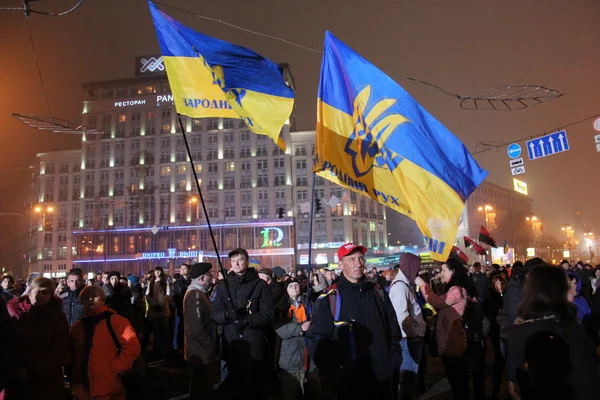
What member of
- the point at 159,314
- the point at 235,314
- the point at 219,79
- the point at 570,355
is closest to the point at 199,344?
the point at 235,314

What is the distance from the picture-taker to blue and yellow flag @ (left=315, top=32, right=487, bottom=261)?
5.54 meters

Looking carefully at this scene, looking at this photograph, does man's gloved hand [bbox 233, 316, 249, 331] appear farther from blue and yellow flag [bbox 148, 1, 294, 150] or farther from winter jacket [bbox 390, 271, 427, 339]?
blue and yellow flag [bbox 148, 1, 294, 150]

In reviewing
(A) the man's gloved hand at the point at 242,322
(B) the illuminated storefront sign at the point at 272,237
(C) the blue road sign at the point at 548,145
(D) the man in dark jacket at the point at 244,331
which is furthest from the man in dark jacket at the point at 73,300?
(B) the illuminated storefront sign at the point at 272,237

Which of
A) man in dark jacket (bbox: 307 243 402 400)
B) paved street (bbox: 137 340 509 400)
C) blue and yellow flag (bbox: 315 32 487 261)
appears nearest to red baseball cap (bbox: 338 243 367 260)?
man in dark jacket (bbox: 307 243 402 400)

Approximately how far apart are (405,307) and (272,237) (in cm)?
6999

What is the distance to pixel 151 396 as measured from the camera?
308 inches

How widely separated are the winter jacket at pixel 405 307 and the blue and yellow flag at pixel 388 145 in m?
0.98

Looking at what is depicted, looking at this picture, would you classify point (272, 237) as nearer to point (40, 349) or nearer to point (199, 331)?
point (199, 331)

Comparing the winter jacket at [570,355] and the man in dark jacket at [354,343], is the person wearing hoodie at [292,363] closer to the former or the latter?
the man in dark jacket at [354,343]

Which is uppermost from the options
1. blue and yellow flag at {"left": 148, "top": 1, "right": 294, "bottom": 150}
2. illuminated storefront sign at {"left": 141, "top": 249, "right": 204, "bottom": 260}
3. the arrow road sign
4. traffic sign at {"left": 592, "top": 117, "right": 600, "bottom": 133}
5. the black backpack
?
traffic sign at {"left": 592, "top": 117, "right": 600, "bottom": 133}

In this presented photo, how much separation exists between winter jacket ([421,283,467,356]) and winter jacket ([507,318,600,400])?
247 centimetres

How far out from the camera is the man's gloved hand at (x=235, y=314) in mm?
4961

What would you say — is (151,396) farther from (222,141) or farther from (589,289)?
(222,141)

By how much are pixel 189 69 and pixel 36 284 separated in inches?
127
